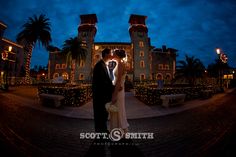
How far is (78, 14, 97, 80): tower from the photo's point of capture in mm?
42406

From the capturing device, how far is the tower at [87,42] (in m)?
42.4

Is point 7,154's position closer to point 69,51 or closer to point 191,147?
point 191,147

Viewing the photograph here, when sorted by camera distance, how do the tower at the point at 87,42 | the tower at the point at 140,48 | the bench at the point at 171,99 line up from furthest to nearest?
the tower at the point at 140,48, the tower at the point at 87,42, the bench at the point at 171,99

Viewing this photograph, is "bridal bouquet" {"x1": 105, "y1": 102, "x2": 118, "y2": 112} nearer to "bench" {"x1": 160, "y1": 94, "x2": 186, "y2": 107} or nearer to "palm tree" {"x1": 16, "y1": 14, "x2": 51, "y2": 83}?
"bench" {"x1": 160, "y1": 94, "x2": 186, "y2": 107}

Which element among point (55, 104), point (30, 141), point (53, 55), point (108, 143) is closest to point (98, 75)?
point (108, 143)

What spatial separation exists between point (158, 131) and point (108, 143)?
176cm

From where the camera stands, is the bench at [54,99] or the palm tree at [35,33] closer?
the bench at [54,99]

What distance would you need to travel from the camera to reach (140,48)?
43.8 meters

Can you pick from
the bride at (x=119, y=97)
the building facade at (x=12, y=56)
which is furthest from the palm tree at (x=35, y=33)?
the bride at (x=119, y=97)

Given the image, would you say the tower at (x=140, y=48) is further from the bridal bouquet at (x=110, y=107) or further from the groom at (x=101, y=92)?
the bridal bouquet at (x=110, y=107)

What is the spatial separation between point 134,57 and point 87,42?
15.4 meters

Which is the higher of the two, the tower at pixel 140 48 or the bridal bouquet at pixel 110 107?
the tower at pixel 140 48

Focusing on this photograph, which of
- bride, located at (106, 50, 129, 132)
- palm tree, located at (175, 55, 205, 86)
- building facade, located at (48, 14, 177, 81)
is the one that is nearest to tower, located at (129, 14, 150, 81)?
building facade, located at (48, 14, 177, 81)

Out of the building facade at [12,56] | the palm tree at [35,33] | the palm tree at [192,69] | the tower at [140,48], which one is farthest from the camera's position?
the tower at [140,48]
